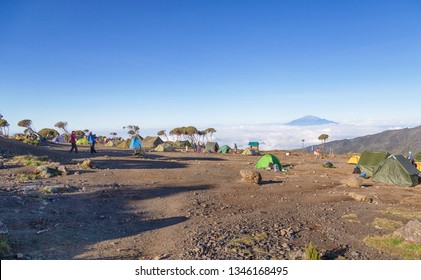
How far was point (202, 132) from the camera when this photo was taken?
265 ft

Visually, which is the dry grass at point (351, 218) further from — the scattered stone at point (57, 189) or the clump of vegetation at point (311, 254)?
the scattered stone at point (57, 189)

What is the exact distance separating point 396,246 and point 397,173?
1484 cm

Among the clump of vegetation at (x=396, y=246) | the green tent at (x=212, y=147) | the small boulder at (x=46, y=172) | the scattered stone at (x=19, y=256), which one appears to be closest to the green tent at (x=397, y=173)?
the clump of vegetation at (x=396, y=246)

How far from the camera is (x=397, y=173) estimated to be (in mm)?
20516

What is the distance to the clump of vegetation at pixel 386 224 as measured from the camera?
966 cm

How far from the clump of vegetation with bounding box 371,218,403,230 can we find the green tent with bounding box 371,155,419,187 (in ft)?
38.2

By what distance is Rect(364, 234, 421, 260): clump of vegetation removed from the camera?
743 centimetres

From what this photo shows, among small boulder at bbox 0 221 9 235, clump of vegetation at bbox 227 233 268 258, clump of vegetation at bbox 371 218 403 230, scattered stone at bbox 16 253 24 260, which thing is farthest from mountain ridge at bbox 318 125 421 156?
scattered stone at bbox 16 253 24 260

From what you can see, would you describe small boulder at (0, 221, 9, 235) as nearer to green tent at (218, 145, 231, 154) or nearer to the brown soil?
the brown soil

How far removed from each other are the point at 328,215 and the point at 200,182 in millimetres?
8090

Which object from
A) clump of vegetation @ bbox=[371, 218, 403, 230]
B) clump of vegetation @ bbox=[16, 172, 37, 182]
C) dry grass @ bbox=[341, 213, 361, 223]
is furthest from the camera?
clump of vegetation @ bbox=[16, 172, 37, 182]

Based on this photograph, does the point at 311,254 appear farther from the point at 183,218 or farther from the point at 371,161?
the point at 371,161

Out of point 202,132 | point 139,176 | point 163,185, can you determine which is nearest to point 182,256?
point 163,185

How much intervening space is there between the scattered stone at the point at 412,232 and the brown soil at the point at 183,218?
78 cm
